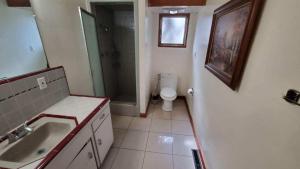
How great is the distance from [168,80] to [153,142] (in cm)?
149

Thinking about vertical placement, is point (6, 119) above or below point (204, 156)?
above

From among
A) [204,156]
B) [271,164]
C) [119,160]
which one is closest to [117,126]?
[119,160]

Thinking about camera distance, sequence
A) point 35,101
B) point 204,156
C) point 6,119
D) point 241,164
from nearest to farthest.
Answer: point 241,164 → point 6,119 → point 35,101 → point 204,156

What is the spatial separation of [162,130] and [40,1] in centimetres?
285

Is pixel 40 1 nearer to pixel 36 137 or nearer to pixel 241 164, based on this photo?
pixel 36 137

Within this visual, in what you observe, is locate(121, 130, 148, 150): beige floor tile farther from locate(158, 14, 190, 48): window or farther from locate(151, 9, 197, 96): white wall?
locate(158, 14, 190, 48): window

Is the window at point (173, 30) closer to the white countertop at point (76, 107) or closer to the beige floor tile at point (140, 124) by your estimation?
the beige floor tile at point (140, 124)

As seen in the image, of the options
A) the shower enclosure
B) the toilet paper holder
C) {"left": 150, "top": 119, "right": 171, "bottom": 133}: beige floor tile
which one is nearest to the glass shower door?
the shower enclosure

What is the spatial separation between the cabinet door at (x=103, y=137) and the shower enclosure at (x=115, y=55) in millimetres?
632

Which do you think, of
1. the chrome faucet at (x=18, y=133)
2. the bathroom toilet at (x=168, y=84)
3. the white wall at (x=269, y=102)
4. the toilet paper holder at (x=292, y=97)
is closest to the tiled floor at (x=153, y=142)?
the bathroom toilet at (x=168, y=84)

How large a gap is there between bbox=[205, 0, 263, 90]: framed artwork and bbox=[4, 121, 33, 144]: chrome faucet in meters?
1.60

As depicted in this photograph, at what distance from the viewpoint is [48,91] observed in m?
1.37

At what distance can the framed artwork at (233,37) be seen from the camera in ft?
2.60

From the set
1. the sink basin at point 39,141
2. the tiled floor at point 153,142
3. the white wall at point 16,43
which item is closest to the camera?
the sink basin at point 39,141
